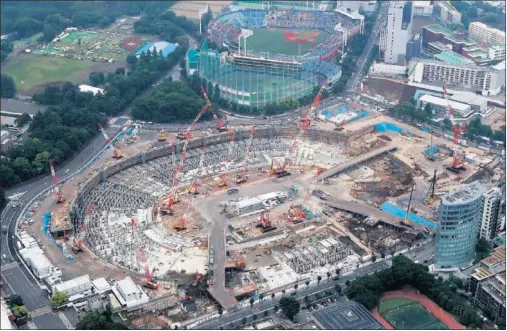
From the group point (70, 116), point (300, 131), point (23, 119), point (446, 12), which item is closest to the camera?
point (70, 116)

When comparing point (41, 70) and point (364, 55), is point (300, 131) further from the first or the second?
point (41, 70)

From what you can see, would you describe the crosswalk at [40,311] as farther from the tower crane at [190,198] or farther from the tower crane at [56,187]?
the tower crane at [56,187]

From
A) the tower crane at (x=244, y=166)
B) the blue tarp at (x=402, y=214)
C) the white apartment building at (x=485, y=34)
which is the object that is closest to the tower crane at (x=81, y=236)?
the tower crane at (x=244, y=166)

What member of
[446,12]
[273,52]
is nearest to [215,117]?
[273,52]

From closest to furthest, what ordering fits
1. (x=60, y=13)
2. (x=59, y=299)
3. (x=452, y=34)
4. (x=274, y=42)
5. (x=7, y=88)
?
(x=59, y=299), (x=7, y=88), (x=274, y=42), (x=452, y=34), (x=60, y=13)

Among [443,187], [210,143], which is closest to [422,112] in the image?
[443,187]
